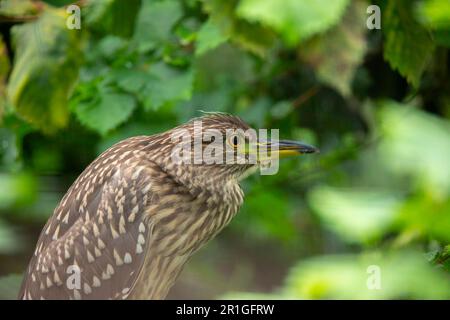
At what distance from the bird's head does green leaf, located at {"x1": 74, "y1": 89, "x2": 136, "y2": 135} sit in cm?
54

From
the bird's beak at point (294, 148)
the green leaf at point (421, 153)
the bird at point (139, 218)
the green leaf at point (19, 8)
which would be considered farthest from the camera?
the green leaf at point (19, 8)

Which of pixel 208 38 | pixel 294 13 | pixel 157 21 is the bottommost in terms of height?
pixel 294 13

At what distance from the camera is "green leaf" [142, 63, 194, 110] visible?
294 cm

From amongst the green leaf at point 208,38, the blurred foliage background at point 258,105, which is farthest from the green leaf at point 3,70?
the green leaf at point 208,38

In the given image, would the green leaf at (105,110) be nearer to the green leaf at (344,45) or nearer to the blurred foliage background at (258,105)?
the blurred foliage background at (258,105)

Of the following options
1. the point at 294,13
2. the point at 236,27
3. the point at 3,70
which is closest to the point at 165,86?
the point at 3,70

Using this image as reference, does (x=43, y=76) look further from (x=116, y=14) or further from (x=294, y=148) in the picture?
(x=294, y=148)

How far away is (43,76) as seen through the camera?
2379 millimetres

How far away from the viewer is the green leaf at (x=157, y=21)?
11.2 feet

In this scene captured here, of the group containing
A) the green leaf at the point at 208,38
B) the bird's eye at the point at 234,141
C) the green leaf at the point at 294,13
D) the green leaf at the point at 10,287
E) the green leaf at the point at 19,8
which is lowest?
the green leaf at the point at 10,287

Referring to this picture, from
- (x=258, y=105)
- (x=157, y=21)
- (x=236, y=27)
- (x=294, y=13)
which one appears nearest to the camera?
(x=294, y=13)

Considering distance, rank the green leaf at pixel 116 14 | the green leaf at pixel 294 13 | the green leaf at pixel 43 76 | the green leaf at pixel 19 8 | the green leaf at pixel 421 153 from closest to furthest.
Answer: the green leaf at pixel 421 153 → the green leaf at pixel 294 13 → the green leaf at pixel 43 76 → the green leaf at pixel 19 8 → the green leaf at pixel 116 14

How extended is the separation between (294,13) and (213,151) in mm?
884

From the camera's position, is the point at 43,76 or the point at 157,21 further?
the point at 157,21
